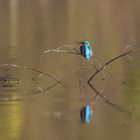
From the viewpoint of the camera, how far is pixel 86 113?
11.3m

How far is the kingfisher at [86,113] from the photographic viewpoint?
10920 mm

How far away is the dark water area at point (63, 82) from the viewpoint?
10.3 meters

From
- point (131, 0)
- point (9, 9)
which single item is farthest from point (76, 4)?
point (9, 9)

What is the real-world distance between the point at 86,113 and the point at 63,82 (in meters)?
2.62

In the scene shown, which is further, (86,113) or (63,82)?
(63,82)

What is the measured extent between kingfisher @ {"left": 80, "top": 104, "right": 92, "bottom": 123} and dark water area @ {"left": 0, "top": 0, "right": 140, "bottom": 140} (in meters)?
0.08

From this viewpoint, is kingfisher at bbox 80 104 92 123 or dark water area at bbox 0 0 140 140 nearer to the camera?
dark water area at bbox 0 0 140 140

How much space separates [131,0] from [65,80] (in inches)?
928

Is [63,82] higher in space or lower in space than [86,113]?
higher

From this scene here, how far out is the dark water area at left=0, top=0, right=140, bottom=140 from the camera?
10328mm

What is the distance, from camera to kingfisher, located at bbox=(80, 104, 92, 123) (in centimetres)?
1092

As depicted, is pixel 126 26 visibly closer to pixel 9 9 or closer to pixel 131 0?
pixel 9 9

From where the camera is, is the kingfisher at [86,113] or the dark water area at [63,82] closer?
the dark water area at [63,82]

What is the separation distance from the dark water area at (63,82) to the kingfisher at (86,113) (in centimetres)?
8
